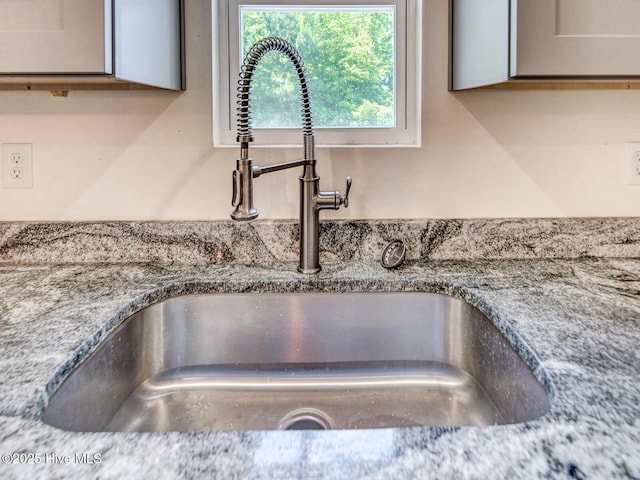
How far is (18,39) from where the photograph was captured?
72cm

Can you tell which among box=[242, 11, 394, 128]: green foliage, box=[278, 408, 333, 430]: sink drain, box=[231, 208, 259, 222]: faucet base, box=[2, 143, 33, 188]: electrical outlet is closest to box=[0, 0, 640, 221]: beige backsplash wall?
box=[2, 143, 33, 188]: electrical outlet

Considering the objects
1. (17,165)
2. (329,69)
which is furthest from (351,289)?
(17,165)

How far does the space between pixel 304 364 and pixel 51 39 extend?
29.8 inches

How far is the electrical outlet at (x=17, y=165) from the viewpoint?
1.04 metres

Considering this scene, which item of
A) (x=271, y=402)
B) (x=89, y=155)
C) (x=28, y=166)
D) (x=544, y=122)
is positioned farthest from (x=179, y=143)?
(x=544, y=122)

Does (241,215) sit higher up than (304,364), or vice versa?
(241,215)

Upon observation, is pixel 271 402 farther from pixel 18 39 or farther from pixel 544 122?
pixel 544 122

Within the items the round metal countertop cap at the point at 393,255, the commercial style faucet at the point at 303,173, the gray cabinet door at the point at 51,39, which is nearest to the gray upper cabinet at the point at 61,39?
the gray cabinet door at the point at 51,39

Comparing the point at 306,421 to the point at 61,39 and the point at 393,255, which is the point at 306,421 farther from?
the point at 61,39

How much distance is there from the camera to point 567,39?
0.74 meters

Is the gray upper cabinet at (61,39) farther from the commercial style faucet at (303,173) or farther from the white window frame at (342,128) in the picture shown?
the white window frame at (342,128)

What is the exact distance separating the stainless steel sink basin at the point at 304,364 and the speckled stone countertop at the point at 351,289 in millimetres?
43

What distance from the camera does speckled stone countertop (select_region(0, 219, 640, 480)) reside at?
370 millimetres

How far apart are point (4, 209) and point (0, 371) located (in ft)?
2.32
